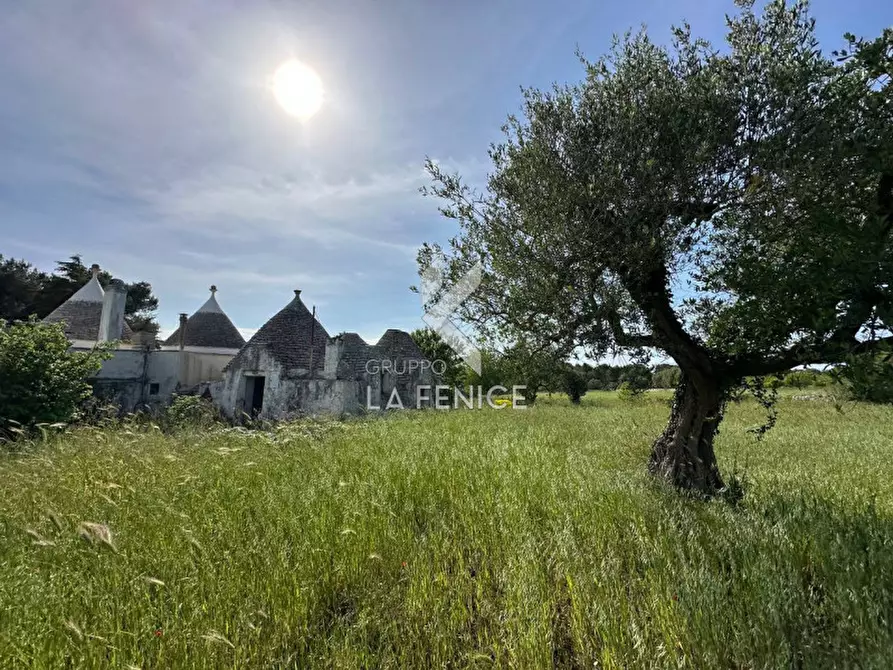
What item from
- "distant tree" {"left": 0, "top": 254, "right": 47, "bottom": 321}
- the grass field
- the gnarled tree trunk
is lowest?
the grass field

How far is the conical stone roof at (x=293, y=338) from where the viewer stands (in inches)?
887

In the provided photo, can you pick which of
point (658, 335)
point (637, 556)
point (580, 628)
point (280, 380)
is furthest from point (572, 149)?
point (280, 380)

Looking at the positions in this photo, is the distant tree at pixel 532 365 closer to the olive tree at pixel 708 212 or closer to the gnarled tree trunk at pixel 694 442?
the olive tree at pixel 708 212

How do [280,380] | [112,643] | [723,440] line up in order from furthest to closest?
[280,380] → [723,440] → [112,643]

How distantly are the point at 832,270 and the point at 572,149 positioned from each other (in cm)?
306

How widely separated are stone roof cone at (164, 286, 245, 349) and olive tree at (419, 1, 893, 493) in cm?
A: 3043

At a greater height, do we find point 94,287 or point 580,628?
point 94,287

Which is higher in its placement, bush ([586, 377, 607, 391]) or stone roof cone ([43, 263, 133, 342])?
stone roof cone ([43, 263, 133, 342])

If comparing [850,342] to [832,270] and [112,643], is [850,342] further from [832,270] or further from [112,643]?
[112,643]

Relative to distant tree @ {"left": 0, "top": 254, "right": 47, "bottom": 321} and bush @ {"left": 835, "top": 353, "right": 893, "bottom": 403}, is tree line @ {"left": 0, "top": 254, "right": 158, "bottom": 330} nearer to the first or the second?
distant tree @ {"left": 0, "top": 254, "right": 47, "bottom": 321}

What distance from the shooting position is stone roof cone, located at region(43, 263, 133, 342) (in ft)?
83.6

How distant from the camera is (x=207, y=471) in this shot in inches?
225

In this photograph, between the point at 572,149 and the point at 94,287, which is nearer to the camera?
the point at 572,149

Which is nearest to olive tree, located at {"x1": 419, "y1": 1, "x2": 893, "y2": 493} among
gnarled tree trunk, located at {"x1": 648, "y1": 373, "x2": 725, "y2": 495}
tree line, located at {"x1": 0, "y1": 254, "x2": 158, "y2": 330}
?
gnarled tree trunk, located at {"x1": 648, "y1": 373, "x2": 725, "y2": 495}
